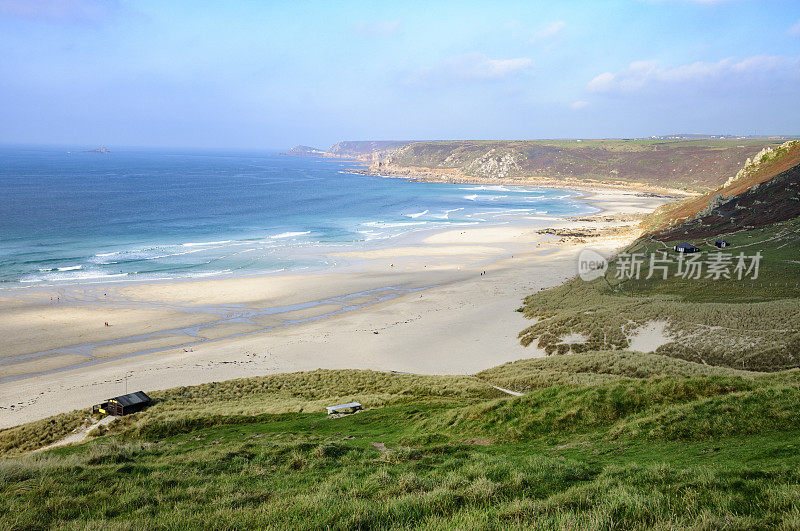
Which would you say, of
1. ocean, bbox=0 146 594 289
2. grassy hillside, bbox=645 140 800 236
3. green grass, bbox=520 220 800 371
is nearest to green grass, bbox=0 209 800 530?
green grass, bbox=520 220 800 371

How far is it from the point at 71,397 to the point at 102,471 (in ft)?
71.2

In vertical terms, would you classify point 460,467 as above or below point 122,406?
above

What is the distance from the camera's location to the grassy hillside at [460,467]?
6684 millimetres

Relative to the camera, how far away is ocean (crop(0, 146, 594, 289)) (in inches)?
2456

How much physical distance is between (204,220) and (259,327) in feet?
210

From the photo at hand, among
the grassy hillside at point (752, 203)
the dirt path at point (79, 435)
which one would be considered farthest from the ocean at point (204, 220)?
the grassy hillside at point (752, 203)

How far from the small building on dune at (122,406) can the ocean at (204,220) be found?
3714 cm

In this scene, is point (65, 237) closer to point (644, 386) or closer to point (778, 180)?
point (644, 386)

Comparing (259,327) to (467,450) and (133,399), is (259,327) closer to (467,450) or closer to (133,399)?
(133,399)

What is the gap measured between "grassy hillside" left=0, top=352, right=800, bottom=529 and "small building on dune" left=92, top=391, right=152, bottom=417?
5.07 feet

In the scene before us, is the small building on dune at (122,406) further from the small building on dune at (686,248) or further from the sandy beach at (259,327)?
the small building on dune at (686,248)

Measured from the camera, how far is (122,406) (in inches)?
875

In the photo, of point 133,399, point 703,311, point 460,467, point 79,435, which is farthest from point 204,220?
point 460,467

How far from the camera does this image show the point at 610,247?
7306cm
